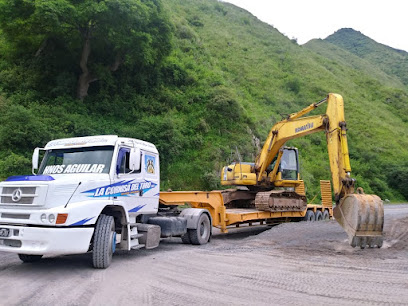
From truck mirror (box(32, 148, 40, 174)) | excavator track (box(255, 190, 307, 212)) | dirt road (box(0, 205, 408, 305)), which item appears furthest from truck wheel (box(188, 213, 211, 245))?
truck mirror (box(32, 148, 40, 174))

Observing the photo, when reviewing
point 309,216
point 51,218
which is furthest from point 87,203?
point 309,216

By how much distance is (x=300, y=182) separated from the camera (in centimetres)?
1725

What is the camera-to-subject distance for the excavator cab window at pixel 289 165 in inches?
652

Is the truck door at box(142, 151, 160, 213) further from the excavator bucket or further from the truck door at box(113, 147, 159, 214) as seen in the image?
the excavator bucket

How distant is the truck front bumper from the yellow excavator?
273 inches

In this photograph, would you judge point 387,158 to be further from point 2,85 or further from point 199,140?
point 2,85

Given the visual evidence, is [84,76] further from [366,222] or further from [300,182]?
[366,222]

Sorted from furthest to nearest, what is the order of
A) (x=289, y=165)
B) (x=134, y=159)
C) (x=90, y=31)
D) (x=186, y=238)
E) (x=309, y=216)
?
(x=90, y=31)
(x=309, y=216)
(x=289, y=165)
(x=186, y=238)
(x=134, y=159)

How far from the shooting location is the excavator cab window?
54.3 feet

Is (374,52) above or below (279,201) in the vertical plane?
above

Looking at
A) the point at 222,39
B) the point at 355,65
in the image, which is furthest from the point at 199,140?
the point at 355,65

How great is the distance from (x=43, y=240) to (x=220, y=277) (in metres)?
3.27

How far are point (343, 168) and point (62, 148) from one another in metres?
8.06

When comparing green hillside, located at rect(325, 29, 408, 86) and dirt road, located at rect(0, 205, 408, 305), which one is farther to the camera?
green hillside, located at rect(325, 29, 408, 86)
